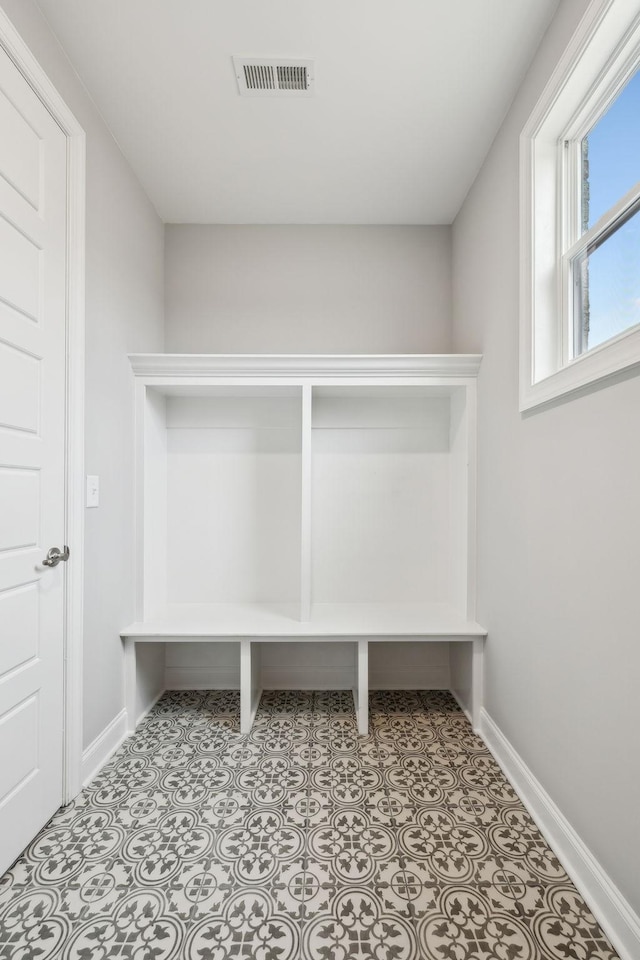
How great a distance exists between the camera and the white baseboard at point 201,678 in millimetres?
2600

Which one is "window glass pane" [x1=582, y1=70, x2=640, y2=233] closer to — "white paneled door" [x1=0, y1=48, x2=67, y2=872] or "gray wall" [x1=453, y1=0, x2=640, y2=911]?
"gray wall" [x1=453, y1=0, x2=640, y2=911]

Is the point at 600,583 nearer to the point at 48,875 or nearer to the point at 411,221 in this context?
the point at 48,875

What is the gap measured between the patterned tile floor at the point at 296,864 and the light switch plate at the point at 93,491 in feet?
3.48

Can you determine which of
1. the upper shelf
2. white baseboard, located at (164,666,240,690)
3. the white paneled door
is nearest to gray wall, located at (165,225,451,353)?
the upper shelf

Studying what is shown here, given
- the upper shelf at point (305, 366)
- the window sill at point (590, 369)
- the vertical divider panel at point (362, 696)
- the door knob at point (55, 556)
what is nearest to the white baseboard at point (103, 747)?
the door knob at point (55, 556)

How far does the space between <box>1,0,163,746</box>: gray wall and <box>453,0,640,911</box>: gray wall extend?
64.8 inches

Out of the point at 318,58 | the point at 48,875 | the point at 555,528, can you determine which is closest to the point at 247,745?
the point at 48,875

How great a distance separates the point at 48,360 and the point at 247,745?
174 centimetres

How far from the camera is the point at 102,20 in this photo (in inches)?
58.2

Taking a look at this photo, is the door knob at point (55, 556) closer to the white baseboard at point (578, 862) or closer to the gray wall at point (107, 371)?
the gray wall at point (107, 371)

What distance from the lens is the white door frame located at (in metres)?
1.62

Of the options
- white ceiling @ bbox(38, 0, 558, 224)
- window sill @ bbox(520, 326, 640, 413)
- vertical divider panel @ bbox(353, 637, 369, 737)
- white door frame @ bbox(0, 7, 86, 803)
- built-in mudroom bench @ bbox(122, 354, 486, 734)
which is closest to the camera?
window sill @ bbox(520, 326, 640, 413)

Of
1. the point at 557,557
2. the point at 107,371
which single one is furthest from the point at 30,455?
the point at 557,557

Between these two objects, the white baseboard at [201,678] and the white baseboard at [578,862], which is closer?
the white baseboard at [578,862]
